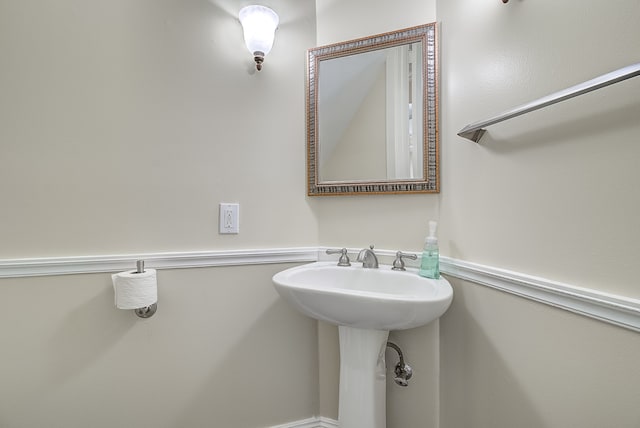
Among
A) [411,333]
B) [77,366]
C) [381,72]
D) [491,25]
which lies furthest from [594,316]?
[77,366]

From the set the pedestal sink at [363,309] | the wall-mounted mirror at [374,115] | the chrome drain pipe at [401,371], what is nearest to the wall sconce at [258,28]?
the wall-mounted mirror at [374,115]

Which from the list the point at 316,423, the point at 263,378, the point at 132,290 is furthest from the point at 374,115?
the point at 316,423

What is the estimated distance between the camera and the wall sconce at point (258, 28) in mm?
1208

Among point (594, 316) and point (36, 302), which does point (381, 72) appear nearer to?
point (594, 316)

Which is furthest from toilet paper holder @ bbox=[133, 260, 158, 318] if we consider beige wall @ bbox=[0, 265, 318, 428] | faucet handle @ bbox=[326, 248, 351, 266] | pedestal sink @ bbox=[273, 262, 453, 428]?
faucet handle @ bbox=[326, 248, 351, 266]

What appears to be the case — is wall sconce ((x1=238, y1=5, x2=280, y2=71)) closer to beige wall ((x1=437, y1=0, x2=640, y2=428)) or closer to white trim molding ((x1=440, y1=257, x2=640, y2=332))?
beige wall ((x1=437, y1=0, x2=640, y2=428))

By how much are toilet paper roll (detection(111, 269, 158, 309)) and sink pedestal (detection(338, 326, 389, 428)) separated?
28.6 inches

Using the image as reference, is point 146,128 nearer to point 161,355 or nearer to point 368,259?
point 161,355

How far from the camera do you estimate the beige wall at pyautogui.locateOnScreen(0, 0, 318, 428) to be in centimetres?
106

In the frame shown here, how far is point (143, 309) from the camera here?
1.15 m

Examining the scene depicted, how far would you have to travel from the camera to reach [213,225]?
1.26 m

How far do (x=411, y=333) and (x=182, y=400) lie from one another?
3.23 ft

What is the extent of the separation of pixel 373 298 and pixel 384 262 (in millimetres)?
461

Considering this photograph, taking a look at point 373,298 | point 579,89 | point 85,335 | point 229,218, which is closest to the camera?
point 579,89
